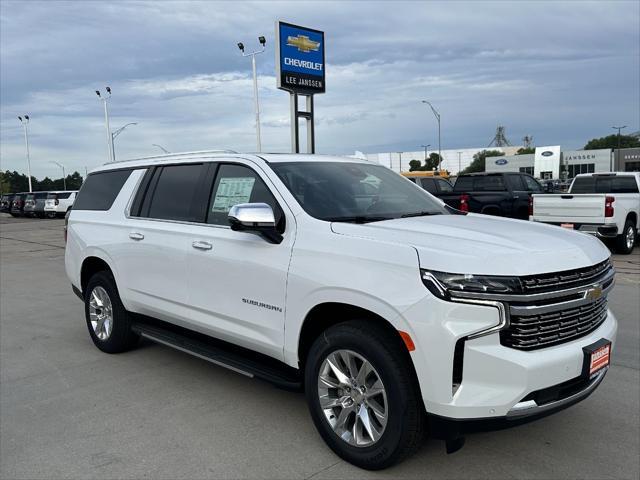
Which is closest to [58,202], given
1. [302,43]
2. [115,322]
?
[302,43]

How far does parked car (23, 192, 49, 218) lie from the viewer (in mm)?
36281

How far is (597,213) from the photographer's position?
461 inches

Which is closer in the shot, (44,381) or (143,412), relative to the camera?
(143,412)

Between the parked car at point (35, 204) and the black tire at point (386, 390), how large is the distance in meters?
37.5

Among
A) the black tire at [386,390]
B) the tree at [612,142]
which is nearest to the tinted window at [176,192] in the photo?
the black tire at [386,390]

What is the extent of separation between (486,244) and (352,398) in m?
1.14

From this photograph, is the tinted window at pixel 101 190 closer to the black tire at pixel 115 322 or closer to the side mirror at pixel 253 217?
the black tire at pixel 115 322

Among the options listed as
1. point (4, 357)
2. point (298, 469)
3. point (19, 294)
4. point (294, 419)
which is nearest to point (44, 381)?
point (4, 357)

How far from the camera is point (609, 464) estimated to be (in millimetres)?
3242

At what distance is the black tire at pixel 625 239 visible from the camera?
12.2 meters

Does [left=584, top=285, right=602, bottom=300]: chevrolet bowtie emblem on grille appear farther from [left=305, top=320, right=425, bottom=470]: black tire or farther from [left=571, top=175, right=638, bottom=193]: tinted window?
[left=571, top=175, right=638, bottom=193]: tinted window

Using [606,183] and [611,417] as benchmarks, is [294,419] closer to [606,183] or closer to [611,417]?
[611,417]

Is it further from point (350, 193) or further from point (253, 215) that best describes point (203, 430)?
point (350, 193)

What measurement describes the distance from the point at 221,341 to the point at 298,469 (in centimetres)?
124
